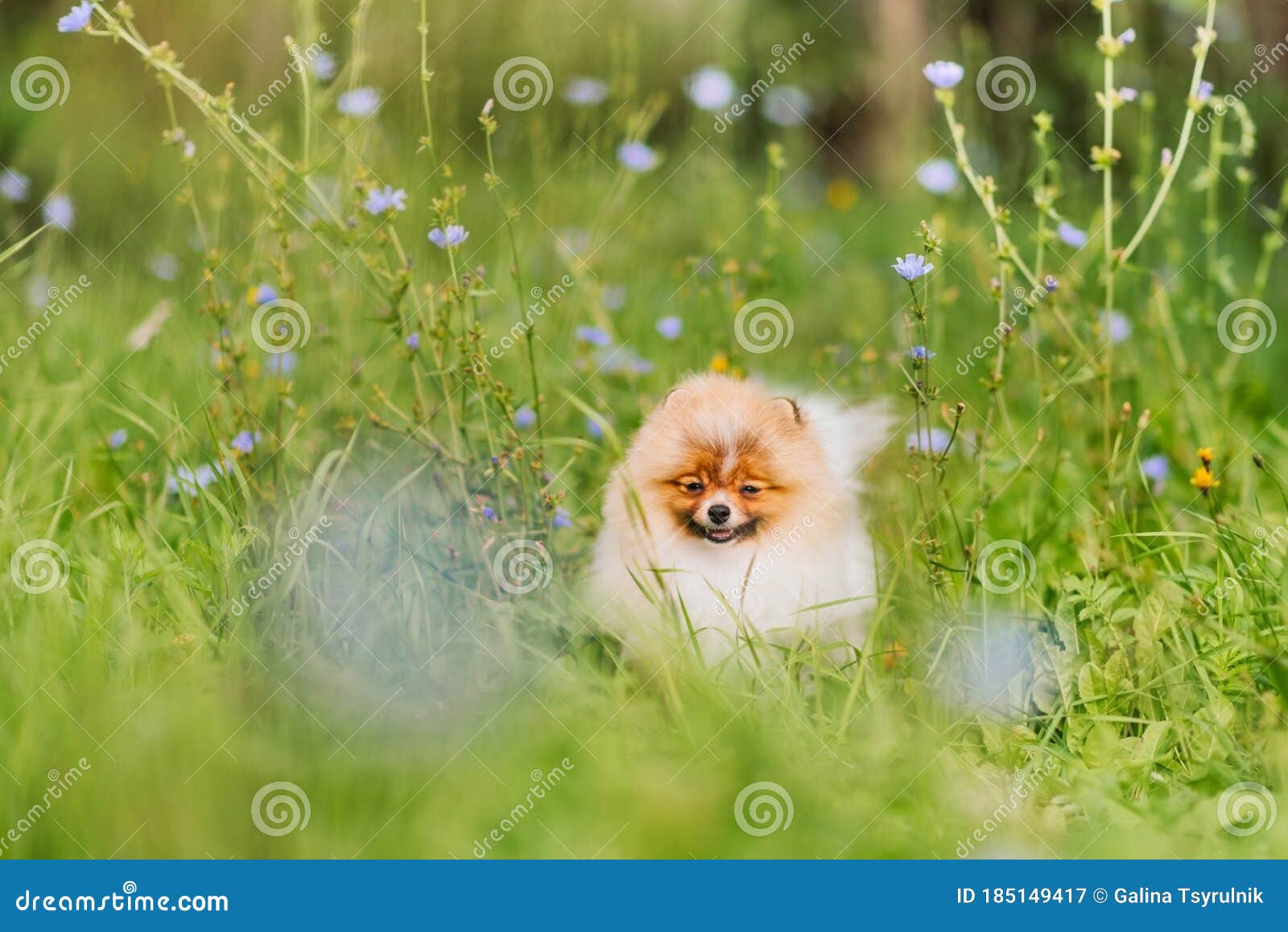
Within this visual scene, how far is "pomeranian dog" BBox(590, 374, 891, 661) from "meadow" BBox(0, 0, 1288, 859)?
0.12 meters

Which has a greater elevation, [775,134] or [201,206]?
[775,134]

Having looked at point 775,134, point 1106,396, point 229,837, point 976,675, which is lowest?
point 229,837

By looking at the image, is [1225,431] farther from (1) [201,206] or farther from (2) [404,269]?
(1) [201,206]

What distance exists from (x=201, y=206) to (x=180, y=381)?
147 centimetres

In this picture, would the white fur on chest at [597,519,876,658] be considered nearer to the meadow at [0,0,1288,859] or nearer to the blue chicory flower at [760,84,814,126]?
the meadow at [0,0,1288,859]

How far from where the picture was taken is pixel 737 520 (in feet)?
9.43

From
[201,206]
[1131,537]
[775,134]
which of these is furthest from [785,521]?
[775,134]

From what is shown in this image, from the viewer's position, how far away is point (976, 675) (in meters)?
2.54

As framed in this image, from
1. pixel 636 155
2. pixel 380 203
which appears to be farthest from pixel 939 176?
pixel 380 203

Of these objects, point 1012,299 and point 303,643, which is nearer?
point 303,643

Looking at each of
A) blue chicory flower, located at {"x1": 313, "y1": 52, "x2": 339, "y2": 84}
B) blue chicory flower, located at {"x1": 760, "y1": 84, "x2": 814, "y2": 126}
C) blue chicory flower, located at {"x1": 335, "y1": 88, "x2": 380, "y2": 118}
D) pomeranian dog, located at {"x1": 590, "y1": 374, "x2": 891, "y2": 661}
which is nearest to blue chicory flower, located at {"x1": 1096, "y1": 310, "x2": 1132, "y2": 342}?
pomeranian dog, located at {"x1": 590, "y1": 374, "x2": 891, "y2": 661}

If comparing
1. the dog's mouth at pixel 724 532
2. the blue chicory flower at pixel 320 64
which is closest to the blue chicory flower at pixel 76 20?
the blue chicory flower at pixel 320 64

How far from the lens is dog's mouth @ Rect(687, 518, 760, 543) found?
289 cm

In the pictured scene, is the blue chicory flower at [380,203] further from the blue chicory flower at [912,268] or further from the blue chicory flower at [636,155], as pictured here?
the blue chicory flower at [912,268]
